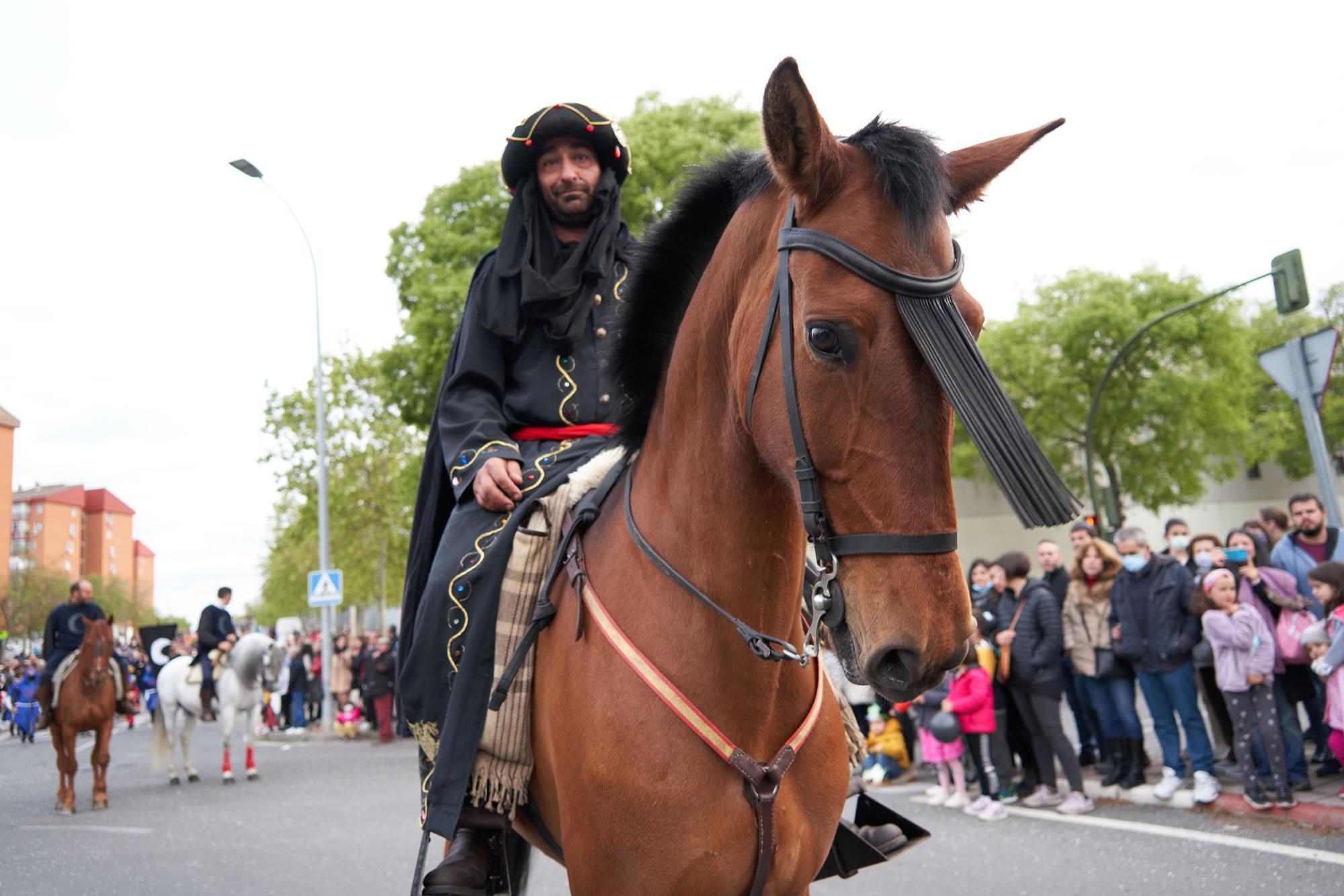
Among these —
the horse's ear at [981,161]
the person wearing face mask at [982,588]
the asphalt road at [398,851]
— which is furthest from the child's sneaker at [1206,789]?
the horse's ear at [981,161]

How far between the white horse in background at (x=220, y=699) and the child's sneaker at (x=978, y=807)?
→ 34.3ft

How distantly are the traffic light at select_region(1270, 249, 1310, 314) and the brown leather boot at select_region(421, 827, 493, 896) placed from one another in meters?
14.7

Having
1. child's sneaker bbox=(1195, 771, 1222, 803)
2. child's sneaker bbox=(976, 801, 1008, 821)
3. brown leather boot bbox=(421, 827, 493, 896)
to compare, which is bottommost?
child's sneaker bbox=(976, 801, 1008, 821)

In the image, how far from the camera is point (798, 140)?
2.21m

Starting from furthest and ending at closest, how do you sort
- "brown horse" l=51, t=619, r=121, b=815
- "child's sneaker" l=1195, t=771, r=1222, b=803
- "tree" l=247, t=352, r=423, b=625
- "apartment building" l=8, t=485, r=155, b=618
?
1. "apartment building" l=8, t=485, r=155, b=618
2. "tree" l=247, t=352, r=423, b=625
3. "brown horse" l=51, t=619, r=121, b=815
4. "child's sneaker" l=1195, t=771, r=1222, b=803

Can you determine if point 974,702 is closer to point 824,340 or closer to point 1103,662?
point 1103,662

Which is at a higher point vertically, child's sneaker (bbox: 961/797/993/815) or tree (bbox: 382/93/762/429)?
tree (bbox: 382/93/762/429)

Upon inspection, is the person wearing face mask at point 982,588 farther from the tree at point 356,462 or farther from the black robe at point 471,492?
the tree at point 356,462

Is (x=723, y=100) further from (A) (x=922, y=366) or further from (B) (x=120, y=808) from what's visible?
(A) (x=922, y=366)

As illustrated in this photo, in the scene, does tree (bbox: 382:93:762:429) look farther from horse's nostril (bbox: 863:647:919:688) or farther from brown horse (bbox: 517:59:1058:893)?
horse's nostril (bbox: 863:647:919:688)

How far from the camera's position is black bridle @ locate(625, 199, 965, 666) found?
6.31ft

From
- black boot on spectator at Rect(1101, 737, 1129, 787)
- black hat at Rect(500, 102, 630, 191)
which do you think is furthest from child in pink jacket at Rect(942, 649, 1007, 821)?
black hat at Rect(500, 102, 630, 191)

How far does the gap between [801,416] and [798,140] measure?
23.3 inches

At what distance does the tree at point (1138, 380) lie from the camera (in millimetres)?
37875
